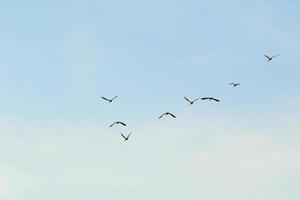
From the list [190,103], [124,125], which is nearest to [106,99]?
[124,125]

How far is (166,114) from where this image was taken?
395 ft

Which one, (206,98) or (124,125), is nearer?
(124,125)

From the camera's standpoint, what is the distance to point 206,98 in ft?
406

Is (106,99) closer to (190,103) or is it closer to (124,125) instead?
(124,125)

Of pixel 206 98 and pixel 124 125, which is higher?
pixel 206 98

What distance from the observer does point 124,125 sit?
11569cm

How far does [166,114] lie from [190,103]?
10.4 meters

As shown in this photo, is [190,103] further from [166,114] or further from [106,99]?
[106,99]

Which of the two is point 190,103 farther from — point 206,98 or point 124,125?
point 124,125

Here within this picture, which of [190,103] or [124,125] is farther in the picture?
[190,103]

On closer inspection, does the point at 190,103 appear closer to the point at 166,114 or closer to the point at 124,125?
the point at 166,114

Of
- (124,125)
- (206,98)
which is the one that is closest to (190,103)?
(206,98)

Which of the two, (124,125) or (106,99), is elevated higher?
(106,99)

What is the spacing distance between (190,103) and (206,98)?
591 centimetres
